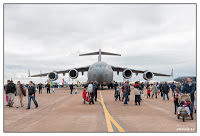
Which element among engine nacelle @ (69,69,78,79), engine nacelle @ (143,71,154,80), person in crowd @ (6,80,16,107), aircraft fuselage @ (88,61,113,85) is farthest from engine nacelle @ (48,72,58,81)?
person in crowd @ (6,80,16,107)

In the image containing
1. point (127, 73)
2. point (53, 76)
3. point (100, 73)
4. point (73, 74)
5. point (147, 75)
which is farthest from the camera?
point (53, 76)

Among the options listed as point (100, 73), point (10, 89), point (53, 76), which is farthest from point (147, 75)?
point (10, 89)

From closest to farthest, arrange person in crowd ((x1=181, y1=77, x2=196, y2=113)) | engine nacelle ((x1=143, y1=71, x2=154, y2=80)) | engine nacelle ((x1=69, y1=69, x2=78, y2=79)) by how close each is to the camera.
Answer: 1. person in crowd ((x1=181, y1=77, x2=196, y2=113))
2. engine nacelle ((x1=69, y1=69, x2=78, y2=79))
3. engine nacelle ((x1=143, y1=71, x2=154, y2=80))

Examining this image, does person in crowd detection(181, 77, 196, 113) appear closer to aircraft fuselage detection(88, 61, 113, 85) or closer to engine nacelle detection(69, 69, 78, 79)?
aircraft fuselage detection(88, 61, 113, 85)

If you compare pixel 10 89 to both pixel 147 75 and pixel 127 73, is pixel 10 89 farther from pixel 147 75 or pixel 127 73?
pixel 147 75

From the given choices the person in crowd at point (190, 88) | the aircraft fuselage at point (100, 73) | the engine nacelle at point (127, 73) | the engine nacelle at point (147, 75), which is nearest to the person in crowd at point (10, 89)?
the person in crowd at point (190, 88)

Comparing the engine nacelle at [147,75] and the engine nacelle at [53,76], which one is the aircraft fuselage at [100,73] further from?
the engine nacelle at [53,76]

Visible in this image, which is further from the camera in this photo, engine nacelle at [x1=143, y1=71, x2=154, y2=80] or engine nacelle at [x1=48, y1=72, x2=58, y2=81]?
engine nacelle at [x1=48, y1=72, x2=58, y2=81]

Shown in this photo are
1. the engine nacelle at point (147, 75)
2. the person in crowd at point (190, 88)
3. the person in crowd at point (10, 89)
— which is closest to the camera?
the person in crowd at point (190, 88)

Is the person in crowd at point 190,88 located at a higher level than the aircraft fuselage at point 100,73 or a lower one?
lower

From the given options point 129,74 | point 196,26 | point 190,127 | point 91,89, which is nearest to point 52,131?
point 190,127

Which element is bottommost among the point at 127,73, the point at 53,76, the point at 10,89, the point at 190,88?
the point at 10,89

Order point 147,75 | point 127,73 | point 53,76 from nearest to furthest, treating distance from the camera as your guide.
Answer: point 127,73
point 147,75
point 53,76

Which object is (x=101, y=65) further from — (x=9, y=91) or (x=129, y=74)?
(x=9, y=91)
